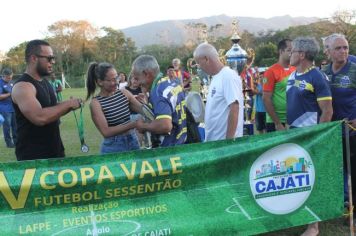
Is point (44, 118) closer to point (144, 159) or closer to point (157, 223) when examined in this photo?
point (144, 159)

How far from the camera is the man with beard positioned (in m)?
3.51

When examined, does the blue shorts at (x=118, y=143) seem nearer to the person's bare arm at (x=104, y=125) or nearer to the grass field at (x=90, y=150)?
the person's bare arm at (x=104, y=125)

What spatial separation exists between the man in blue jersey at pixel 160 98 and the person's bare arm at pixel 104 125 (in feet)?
0.46

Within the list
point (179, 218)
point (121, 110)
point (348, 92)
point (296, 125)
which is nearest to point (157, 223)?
point (179, 218)

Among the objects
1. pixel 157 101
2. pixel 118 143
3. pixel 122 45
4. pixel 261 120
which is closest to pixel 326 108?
pixel 157 101

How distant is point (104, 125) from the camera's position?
370 cm

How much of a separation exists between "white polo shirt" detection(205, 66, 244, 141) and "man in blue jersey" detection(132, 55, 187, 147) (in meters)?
0.49

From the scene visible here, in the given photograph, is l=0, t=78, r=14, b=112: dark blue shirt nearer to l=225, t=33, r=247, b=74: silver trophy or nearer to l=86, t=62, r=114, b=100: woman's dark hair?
l=225, t=33, r=247, b=74: silver trophy

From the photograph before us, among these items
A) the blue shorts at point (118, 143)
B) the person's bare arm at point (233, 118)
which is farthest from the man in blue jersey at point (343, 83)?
the blue shorts at point (118, 143)

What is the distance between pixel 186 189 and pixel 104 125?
0.93 m

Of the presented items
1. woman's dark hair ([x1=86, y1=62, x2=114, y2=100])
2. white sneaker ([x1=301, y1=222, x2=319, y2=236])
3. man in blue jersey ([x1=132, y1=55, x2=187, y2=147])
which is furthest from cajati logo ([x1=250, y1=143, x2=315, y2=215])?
woman's dark hair ([x1=86, y1=62, x2=114, y2=100])

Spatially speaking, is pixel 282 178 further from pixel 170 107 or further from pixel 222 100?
pixel 170 107

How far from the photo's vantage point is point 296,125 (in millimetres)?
4246

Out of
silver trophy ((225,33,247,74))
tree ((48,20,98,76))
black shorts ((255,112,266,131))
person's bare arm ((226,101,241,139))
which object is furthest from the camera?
tree ((48,20,98,76))
